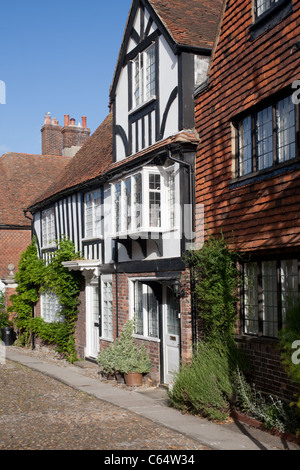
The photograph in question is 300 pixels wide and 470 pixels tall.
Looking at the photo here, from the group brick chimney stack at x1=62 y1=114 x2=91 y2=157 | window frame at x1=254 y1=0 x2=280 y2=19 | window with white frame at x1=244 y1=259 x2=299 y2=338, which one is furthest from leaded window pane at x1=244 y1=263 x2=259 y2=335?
brick chimney stack at x1=62 y1=114 x2=91 y2=157

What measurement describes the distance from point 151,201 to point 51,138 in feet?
74.2

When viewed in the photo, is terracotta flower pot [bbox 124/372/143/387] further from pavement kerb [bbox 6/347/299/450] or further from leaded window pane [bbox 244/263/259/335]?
leaded window pane [bbox 244/263/259/335]

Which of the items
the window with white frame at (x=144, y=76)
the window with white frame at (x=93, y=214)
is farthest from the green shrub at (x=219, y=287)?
the window with white frame at (x=93, y=214)

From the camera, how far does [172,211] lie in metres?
12.4

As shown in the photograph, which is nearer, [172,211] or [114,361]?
[172,211]

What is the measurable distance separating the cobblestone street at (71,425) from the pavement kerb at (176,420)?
7.1 inches

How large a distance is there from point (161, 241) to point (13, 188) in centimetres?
1896

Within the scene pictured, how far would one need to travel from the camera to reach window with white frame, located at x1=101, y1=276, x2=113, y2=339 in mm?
15633

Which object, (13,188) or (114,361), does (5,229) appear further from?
(114,361)

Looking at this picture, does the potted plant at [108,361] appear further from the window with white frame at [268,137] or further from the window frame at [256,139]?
the window with white frame at [268,137]

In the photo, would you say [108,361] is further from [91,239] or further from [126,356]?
[91,239]

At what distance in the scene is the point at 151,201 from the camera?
1267 cm

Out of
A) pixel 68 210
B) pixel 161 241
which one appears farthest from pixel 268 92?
pixel 68 210

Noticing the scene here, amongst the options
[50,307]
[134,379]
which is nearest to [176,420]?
[134,379]
